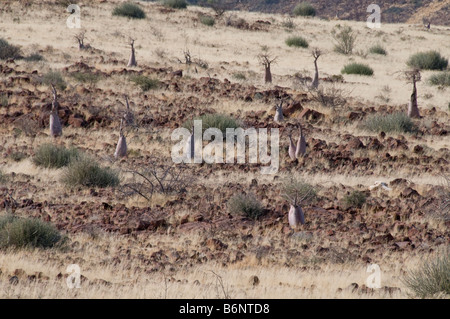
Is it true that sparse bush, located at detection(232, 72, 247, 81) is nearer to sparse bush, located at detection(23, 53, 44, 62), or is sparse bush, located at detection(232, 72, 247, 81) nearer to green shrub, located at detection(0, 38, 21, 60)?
sparse bush, located at detection(23, 53, 44, 62)

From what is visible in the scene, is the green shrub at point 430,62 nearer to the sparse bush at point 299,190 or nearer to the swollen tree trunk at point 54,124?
the swollen tree trunk at point 54,124

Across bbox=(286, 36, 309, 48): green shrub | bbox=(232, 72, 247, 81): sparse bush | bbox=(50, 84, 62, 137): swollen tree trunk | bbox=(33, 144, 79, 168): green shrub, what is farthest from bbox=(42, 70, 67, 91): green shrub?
bbox=(286, 36, 309, 48): green shrub

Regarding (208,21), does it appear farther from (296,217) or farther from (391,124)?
(296,217)

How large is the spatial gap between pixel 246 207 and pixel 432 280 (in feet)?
12.2

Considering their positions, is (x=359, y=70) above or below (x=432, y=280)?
below

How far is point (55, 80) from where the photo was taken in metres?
19.1

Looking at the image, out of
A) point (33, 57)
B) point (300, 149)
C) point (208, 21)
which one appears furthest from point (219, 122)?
point (208, 21)

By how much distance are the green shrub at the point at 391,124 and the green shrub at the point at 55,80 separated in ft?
27.8

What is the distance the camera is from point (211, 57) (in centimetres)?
2722

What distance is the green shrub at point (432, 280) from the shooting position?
6.25 meters

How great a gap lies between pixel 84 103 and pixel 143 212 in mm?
8269

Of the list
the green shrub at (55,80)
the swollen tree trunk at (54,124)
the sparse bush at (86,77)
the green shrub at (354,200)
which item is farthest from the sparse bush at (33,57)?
the green shrub at (354,200)

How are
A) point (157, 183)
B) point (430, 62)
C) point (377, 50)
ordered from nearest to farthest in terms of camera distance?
point (157, 183), point (430, 62), point (377, 50)

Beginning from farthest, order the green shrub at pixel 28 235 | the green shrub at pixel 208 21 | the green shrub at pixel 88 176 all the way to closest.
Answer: the green shrub at pixel 208 21, the green shrub at pixel 88 176, the green shrub at pixel 28 235
